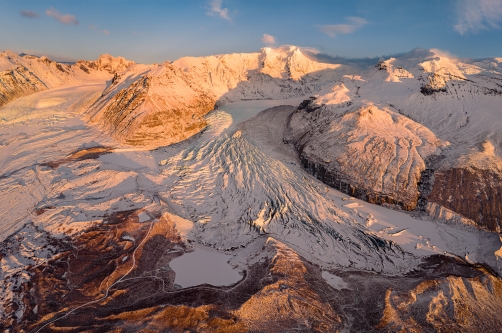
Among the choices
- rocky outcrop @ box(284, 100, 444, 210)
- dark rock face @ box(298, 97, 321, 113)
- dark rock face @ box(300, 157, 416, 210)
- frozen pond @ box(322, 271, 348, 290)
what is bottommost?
frozen pond @ box(322, 271, 348, 290)

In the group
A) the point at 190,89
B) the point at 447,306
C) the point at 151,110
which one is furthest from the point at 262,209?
the point at 190,89

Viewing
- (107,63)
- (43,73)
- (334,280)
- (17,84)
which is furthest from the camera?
(107,63)

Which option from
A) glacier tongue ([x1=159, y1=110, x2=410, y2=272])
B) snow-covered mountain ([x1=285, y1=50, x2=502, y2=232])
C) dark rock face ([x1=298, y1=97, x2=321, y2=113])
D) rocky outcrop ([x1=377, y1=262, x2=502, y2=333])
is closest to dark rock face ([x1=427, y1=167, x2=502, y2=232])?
snow-covered mountain ([x1=285, y1=50, x2=502, y2=232])

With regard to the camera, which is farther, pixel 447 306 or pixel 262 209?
pixel 262 209

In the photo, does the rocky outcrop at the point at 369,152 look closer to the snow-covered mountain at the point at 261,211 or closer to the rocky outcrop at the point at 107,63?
the snow-covered mountain at the point at 261,211

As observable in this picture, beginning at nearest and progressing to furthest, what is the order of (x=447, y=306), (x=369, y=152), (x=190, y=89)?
(x=447, y=306) < (x=369, y=152) < (x=190, y=89)

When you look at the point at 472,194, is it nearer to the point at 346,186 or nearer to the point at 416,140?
the point at 416,140

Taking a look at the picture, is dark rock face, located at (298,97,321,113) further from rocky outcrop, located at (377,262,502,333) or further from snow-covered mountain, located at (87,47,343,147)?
rocky outcrop, located at (377,262,502,333)
